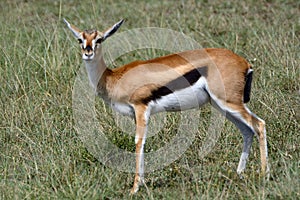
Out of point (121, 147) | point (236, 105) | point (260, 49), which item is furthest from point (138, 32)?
point (236, 105)

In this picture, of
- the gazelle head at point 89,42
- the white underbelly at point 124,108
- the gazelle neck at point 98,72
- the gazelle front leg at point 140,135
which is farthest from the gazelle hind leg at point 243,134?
the gazelle head at point 89,42

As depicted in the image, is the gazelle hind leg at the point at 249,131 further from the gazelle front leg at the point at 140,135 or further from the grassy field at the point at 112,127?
the gazelle front leg at the point at 140,135

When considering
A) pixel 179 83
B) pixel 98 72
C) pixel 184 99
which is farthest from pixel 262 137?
pixel 98 72

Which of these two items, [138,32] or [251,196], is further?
[138,32]

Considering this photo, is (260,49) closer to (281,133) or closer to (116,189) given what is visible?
(281,133)

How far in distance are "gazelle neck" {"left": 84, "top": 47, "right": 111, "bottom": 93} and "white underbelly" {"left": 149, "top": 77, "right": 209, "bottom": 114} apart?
49 centimetres

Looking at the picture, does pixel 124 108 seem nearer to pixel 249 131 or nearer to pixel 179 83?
pixel 179 83

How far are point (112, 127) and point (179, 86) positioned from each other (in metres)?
1.12

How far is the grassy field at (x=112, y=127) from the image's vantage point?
207 inches

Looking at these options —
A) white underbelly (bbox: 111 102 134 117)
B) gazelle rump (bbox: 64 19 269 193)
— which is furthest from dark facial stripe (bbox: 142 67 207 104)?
white underbelly (bbox: 111 102 134 117)

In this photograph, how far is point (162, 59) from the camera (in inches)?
222

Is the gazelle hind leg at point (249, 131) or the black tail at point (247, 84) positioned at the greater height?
the black tail at point (247, 84)

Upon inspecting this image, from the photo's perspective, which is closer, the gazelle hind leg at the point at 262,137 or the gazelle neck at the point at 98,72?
the gazelle hind leg at the point at 262,137

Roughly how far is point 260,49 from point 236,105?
296cm
